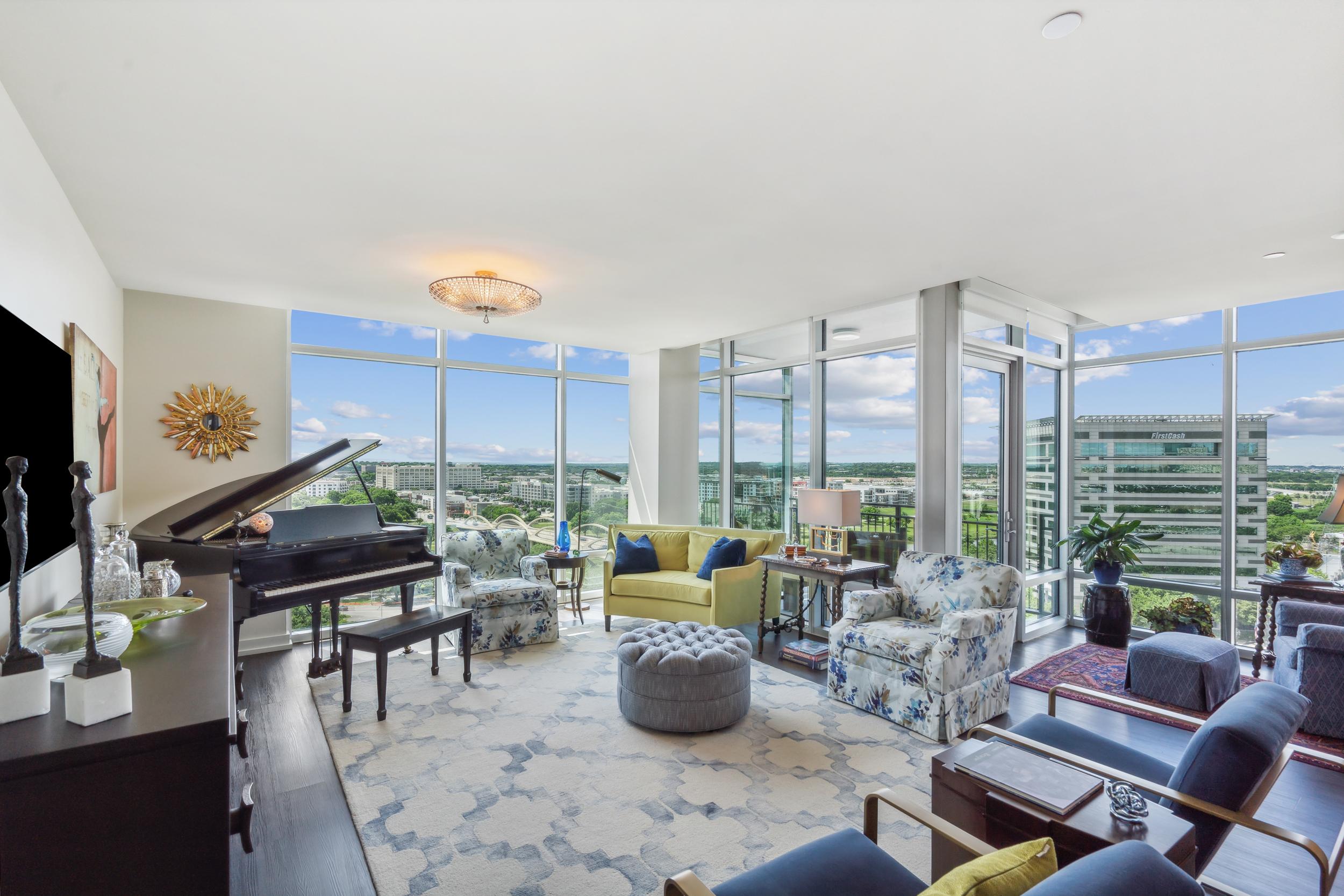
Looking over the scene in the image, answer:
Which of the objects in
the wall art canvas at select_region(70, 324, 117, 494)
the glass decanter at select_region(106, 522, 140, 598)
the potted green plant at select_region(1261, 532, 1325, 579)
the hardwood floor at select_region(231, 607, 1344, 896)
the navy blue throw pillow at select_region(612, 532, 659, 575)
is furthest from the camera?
the navy blue throw pillow at select_region(612, 532, 659, 575)

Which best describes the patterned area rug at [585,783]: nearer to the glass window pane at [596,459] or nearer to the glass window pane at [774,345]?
the glass window pane at [596,459]

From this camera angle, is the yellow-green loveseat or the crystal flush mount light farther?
the yellow-green loveseat

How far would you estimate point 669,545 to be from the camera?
235 inches

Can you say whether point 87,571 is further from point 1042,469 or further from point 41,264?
point 1042,469

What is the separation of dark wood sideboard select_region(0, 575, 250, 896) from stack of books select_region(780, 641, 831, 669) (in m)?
3.68

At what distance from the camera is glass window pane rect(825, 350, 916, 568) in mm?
4812

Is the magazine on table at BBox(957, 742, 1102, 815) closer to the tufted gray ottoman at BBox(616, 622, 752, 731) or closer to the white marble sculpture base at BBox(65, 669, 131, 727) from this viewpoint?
the tufted gray ottoman at BBox(616, 622, 752, 731)

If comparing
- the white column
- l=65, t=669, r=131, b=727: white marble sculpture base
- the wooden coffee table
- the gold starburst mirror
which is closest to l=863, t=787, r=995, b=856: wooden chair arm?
the wooden coffee table

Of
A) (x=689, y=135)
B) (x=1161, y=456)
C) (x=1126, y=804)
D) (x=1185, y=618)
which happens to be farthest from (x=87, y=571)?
(x=1161, y=456)

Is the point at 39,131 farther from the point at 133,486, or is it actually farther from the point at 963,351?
the point at 963,351

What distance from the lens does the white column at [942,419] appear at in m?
4.36

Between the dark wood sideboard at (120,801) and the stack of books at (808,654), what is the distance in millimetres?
3675

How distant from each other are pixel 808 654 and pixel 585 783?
2106 mm

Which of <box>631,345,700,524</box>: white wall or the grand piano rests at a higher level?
<box>631,345,700,524</box>: white wall
